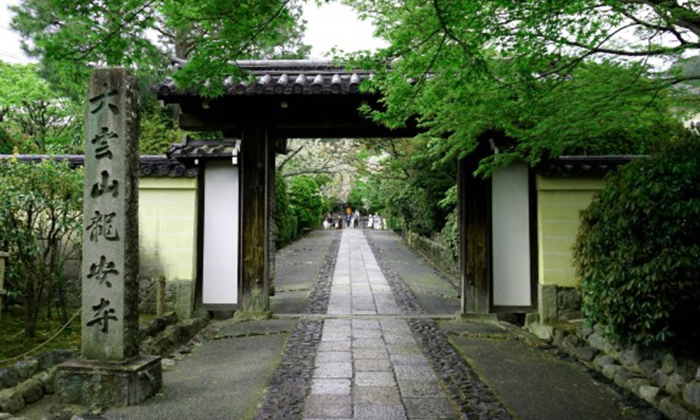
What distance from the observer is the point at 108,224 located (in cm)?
493

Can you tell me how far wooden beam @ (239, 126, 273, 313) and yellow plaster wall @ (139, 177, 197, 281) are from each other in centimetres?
89

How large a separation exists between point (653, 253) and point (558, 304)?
3.39 meters

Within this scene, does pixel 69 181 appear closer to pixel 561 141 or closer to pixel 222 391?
pixel 222 391

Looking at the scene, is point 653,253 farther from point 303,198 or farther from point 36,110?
point 303,198

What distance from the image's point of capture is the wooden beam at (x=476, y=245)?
8602 mm

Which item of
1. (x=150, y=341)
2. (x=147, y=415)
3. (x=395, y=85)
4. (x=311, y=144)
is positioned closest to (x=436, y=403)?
(x=147, y=415)

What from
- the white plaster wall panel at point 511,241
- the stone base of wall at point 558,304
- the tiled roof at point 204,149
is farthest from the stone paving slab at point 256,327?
the stone base of wall at point 558,304

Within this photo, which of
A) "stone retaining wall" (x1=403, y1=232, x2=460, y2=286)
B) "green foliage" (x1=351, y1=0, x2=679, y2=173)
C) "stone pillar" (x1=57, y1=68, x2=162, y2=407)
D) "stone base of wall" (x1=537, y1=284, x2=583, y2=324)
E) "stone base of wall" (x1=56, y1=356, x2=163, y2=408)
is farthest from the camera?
"stone retaining wall" (x1=403, y1=232, x2=460, y2=286)

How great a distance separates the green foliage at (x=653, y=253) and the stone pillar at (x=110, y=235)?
4.92 meters

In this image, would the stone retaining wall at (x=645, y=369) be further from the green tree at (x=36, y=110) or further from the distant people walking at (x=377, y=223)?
the distant people walking at (x=377, y=223)

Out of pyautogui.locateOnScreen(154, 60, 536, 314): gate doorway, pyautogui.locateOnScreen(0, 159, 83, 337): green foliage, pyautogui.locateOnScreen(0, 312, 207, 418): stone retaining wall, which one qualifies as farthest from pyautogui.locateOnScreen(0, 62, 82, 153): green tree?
pyautogui.locateOnScreen(0, 312, 207, 418): stone retaining wall

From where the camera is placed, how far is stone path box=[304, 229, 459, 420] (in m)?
4.56

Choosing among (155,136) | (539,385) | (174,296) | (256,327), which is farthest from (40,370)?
(155,136)

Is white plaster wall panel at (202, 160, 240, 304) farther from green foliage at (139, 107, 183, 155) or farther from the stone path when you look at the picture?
green foliage at (139, 107, 183, 155)
